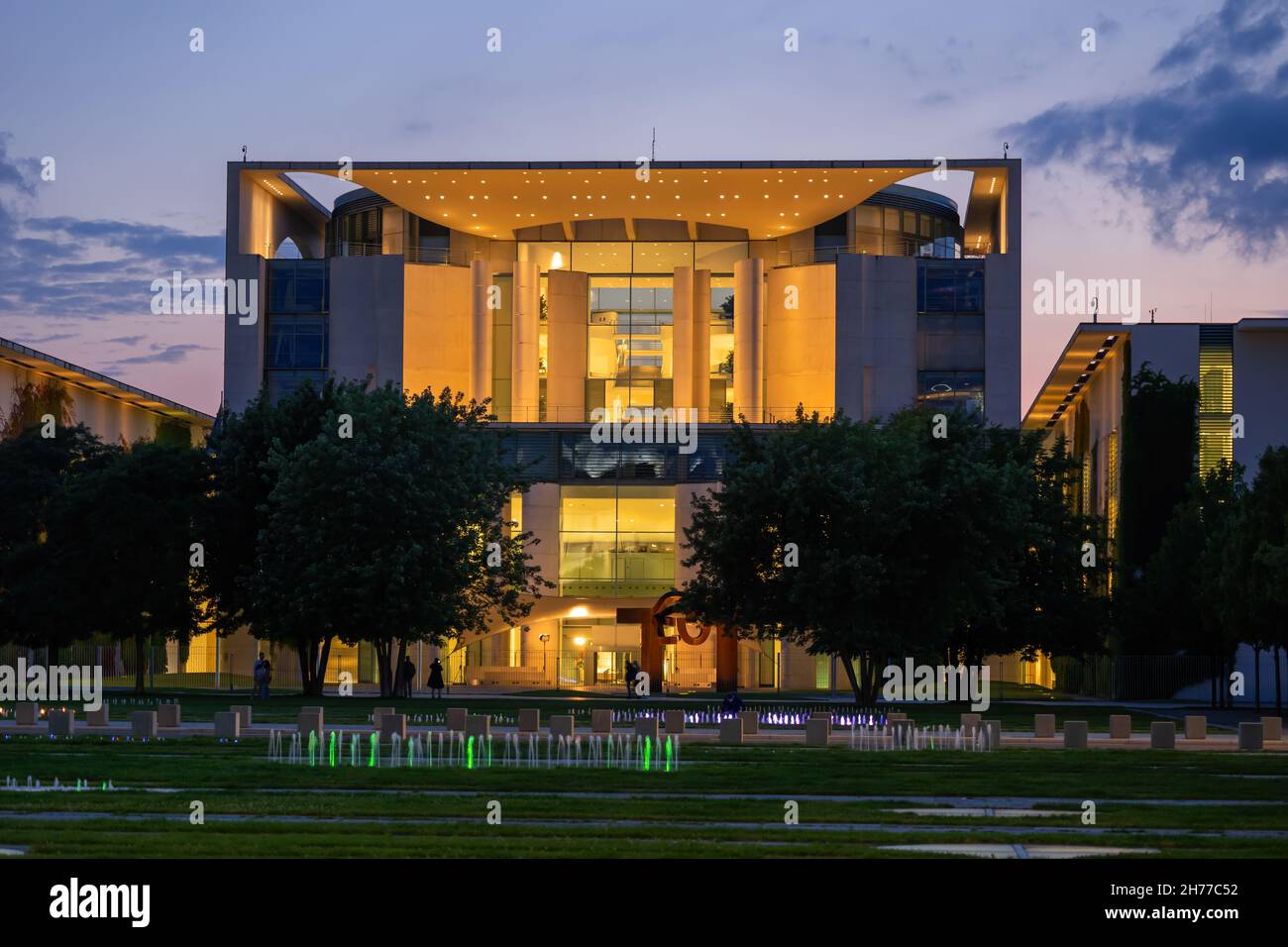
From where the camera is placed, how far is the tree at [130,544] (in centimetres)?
6003

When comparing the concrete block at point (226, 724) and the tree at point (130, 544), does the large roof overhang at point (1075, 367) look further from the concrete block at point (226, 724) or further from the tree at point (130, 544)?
the concrete block at point (226, 724)

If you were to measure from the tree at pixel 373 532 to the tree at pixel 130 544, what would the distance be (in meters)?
3.32

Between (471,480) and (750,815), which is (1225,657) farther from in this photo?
(750,815)

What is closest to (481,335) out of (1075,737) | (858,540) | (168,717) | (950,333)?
(950,333)

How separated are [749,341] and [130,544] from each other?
131ft

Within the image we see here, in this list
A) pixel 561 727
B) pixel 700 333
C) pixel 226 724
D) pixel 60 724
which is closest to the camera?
pixel 561 727

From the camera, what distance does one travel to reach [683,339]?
303 feet

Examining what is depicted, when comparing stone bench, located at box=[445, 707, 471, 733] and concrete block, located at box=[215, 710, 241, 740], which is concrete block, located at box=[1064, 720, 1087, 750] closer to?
stone bench, located at box=[445, 707, 471, 733]

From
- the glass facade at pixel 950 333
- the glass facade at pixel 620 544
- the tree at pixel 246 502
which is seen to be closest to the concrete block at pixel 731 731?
the tree at pixel 246 502

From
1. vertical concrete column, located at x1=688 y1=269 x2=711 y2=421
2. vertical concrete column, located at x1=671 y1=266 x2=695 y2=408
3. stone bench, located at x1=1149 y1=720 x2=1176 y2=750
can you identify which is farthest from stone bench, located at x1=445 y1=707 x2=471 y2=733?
vertical concrete column, located at x1=688 y1=269 x2=711 y2=421

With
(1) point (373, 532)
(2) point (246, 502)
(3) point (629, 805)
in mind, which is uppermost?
(2) point (246, 502)

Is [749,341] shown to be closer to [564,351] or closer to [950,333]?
[564,351]

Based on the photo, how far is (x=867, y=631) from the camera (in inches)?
2014
